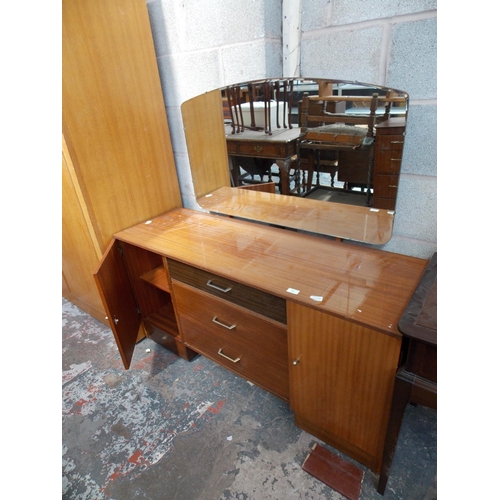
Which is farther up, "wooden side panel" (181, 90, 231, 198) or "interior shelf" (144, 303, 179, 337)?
"wooden side panel" (181, 90, 231, 198)

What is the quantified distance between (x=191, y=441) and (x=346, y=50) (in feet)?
5.04

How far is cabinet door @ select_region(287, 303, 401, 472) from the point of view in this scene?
873mm

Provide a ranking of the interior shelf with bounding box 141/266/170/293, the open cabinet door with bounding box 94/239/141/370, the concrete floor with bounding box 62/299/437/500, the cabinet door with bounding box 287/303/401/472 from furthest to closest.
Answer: the interior shelf with bounding box 141/266/170/293 < the open cabinet door with bounding box 94/239/141/370 < the concrete floor with bounding box 62/299/437/500 < the cabinet door with bounding box 287/303/401/472

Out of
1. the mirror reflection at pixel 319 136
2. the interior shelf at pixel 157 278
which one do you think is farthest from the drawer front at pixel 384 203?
the interior shelf at pixel 157 278

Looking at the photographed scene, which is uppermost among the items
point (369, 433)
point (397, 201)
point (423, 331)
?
point (397, 201)

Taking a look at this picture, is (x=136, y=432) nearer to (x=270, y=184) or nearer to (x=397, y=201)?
(x=270, y=184)

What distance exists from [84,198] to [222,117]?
70cm

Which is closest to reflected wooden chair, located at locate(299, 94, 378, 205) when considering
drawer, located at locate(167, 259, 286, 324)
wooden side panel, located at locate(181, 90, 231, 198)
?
wooden side panel, located at locate(181, 90, 231, 198)

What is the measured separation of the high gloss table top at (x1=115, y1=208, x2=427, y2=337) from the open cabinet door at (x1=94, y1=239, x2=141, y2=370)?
0.41 ft

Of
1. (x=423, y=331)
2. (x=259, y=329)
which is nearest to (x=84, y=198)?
(x=259, y=329)

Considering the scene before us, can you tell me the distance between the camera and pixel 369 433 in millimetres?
1024

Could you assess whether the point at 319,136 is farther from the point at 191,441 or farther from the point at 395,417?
the point at 191,441

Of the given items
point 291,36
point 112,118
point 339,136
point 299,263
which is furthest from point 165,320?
point 291,36

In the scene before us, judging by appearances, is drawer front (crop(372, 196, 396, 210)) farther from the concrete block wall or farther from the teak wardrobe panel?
the teak wardrobe panel
